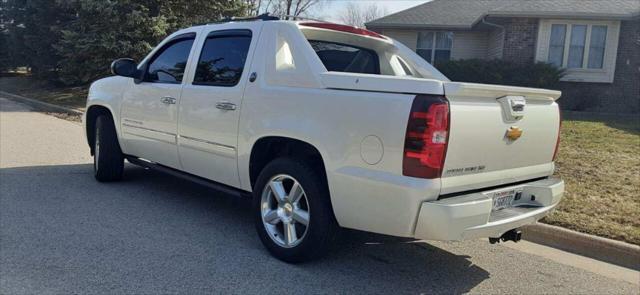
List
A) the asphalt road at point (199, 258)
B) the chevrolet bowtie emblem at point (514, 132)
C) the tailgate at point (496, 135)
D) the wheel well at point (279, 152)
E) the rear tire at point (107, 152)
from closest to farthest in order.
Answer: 1. the tailgate at point (496, 135)
2. the chevrolet bowtie emblem at point (514, 132)
3. the asphalt road at point (199, 258)
4. the wheel well at point (279, 152)
5. the rear tire at point (107, 152)

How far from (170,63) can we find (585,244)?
4.38 metres

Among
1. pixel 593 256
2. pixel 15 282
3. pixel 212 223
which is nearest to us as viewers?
pixel 15 282

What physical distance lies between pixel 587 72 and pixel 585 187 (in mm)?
11941

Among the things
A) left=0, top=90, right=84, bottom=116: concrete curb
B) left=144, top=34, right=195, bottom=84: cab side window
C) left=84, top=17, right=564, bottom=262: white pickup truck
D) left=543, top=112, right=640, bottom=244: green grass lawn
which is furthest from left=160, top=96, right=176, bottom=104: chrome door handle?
left=0, top=90, right=84, bottom=116: concrete curb

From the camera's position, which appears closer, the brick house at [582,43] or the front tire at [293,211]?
the front tire at [293,211]

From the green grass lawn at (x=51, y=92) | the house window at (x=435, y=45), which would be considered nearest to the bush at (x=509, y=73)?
the house window at (x=435, y=45)

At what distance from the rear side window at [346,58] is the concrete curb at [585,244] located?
7.24ft

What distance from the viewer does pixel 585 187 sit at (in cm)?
642

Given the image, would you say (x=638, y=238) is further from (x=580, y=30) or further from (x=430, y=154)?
(x=580, y=30)

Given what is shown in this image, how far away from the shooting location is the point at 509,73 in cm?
1622

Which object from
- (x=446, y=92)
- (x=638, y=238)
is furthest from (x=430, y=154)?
(x=638, y=238)

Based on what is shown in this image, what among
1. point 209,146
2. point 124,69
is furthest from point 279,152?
point 124,69

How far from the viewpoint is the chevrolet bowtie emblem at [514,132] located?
3446mm

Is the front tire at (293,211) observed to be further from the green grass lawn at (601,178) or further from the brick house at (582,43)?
the brick house at (582,43)
